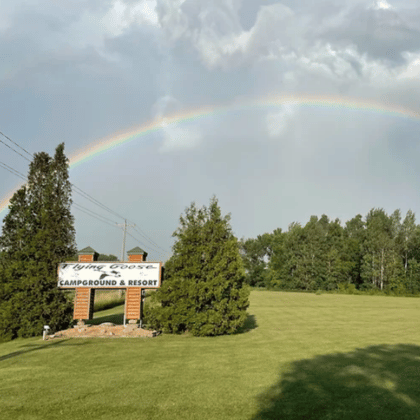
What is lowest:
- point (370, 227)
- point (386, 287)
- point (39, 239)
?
point (386, 287)

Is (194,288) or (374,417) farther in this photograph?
(194,288)

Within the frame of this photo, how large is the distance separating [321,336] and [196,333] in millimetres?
7310

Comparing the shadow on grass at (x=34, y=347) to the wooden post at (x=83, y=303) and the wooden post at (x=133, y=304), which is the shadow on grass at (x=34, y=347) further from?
the wooden post at (x=133, y=304)

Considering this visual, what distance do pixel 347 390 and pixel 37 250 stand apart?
21498 mm

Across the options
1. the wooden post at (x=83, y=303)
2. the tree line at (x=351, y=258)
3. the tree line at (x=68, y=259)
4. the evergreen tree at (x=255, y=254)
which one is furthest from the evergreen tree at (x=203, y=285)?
the evergreen tree at (x=255, y=254)

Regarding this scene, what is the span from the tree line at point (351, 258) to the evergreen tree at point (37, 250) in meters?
62.7

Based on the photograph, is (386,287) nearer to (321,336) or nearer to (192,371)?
(321,336)

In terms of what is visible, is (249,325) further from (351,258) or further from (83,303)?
(351,258)

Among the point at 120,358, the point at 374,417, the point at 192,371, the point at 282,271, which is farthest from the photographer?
the point at 282,271

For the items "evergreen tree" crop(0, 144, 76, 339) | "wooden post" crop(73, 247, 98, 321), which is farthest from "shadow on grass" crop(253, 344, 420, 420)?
"evergreen tree" crop(0, 144, 76, 339)

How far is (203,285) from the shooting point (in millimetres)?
21516

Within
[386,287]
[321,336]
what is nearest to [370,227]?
[386,287]

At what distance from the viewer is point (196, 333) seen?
21.4 meters

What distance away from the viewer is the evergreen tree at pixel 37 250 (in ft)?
75.3
